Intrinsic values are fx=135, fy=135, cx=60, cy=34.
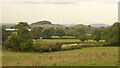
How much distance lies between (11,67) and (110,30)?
4323 cm

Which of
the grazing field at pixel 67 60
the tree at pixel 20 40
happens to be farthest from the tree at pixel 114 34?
the tree at pixel 20 40

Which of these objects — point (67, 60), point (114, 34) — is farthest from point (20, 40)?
point (114, 34)

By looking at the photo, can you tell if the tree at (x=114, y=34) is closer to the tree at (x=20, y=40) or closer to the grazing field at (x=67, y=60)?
the grazing field at (x=67, y=60)

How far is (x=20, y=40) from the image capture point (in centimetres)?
3766

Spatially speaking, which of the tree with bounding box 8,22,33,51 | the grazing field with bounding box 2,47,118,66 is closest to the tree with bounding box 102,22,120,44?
the grazing field with bounding box 2,47,118,66

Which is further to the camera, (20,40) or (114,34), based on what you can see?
(114,34)

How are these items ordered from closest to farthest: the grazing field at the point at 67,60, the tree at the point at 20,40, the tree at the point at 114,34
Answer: the grazing field at the point at 67,60 < the tree at the point at 20,40 < the tree at the point at 114,34

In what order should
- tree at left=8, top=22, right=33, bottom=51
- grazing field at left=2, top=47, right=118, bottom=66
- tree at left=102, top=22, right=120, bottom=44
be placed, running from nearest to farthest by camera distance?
grazing field at left=2, top=47, right=118, bottom=66 < tree at left=8, top=22, right=33, bottom=51 < tree at left=102, top=22, right=120, bottom=44

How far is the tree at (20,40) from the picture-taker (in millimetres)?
36969

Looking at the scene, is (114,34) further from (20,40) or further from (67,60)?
(67,60)

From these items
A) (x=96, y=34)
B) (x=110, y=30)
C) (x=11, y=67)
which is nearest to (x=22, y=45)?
(x=11, y=67)

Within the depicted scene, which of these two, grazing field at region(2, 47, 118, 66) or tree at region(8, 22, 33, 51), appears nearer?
grazing field at region(2, 47, 118, 66)

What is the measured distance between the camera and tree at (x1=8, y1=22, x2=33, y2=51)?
37.0 meters

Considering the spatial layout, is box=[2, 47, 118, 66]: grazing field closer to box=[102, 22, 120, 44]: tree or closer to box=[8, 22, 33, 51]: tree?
box=[8, 22, 33, 51]: tree
